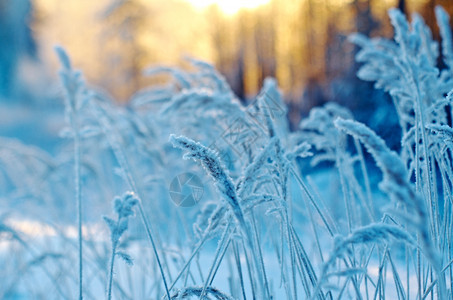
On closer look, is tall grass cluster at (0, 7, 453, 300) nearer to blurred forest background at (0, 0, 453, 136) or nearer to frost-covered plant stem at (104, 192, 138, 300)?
frost-covered plant stem at (104, 192, 138, 300)

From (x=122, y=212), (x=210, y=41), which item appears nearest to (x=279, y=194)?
(x=122, y=212)

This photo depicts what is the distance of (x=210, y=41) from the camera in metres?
10.7

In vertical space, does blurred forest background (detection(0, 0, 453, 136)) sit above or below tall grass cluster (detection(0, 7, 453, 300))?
above

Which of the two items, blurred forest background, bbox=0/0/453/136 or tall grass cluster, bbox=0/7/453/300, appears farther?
blurred forest background, bbox=0/0/453/136

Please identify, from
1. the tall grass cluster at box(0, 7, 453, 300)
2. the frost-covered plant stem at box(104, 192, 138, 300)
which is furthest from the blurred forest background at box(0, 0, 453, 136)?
the frost-covered plant stem at box(104, 192, 138, 300)

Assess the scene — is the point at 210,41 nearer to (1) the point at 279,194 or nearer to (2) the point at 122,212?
(1) the point at 279,194

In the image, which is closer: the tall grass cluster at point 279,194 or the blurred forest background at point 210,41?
the tall grass cluster at point 279,194

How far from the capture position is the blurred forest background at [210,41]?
14.3ft

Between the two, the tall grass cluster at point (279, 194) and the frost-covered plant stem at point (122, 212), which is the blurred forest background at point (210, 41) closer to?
the tall grass cluster at point (279, 194)

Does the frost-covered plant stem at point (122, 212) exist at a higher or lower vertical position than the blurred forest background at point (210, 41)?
lower

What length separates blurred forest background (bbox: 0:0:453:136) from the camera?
14.3ft

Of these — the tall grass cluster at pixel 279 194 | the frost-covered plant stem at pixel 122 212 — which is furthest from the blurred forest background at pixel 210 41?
the frost-covered plant stem at pixel 122 212

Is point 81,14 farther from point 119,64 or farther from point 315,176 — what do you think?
point 315,176

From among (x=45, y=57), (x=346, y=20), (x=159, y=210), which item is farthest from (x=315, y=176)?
(x=45, y=57)
